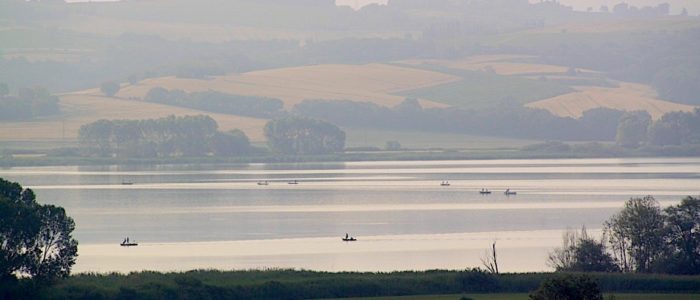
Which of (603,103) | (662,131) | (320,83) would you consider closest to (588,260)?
(662,131)

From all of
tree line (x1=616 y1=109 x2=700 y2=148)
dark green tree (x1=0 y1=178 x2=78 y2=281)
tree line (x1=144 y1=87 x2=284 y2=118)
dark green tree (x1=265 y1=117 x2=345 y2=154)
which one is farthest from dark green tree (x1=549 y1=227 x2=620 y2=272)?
tree line (x1=144 y1=87 x2=284 y2=118)

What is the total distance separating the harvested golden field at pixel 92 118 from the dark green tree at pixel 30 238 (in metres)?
89.6

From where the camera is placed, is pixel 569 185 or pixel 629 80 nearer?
pixel 569 185

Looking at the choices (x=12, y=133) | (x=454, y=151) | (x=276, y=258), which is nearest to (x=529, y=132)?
(x=454, y=151)

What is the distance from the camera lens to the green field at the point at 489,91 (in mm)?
160750

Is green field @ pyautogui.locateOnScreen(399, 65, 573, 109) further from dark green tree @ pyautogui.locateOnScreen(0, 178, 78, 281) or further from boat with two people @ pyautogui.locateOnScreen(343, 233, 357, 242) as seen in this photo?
dark green tree @ pyautogui.locateOnScreen(0, 178, 78, 281)

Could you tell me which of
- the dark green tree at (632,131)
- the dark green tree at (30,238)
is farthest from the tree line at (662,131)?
the dark green tree at (30,238)

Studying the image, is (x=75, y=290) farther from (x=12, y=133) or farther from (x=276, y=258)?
(x=12, y=133)

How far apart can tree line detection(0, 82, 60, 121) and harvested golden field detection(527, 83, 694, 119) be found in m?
51.3

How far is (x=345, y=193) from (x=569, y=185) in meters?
15.0

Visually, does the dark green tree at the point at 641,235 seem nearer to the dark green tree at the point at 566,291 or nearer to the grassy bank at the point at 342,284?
the grassy bank at the point at 342,284

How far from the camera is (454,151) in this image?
13225 cm

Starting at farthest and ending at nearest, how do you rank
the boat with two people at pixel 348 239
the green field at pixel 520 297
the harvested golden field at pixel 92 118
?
the harvested golden field at pixel 92 118 → the boat with two people at pixel 348 239 → the green field at pixel 520 297

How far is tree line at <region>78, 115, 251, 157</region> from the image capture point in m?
123
